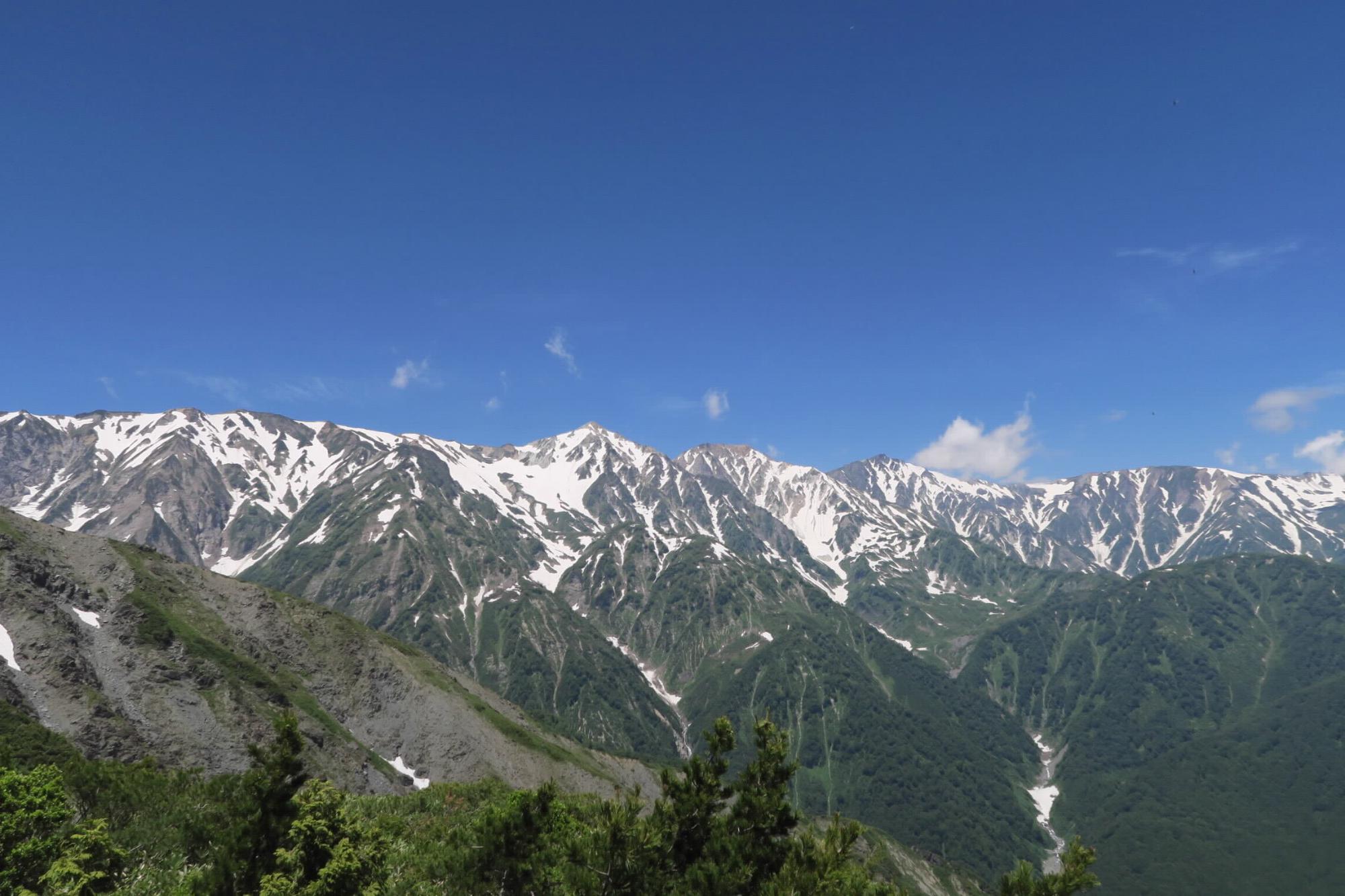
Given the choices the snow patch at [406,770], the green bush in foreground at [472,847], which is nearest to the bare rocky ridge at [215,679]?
the snow patch at [406,770]

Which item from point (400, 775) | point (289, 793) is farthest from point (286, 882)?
point (400, 775)

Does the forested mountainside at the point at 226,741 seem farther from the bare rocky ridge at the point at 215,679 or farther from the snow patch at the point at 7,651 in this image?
the bare rocky ridge at the point at 215,679

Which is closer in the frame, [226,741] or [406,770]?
[226,741]

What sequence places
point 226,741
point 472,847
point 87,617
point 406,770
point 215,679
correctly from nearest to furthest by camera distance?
1. point 472,847
2. point 226,741
3. point 87,617
4. point 215,679
5. point 406,770

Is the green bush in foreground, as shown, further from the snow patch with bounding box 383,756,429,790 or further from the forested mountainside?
the snow patch with bounding box 383,756,429,790


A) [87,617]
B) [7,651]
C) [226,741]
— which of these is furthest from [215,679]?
[7,651]

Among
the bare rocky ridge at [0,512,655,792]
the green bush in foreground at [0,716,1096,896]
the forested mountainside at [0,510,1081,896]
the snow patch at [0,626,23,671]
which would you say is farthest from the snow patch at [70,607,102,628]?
the green bush in foreground at [0,716,1096,896]

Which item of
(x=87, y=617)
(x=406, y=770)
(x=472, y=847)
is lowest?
(x=406, y=770)

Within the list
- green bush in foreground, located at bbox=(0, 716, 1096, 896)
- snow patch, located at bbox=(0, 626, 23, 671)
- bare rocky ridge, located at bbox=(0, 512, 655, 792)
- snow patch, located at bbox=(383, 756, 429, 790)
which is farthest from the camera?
snow patch, located at bbox=(383, 756, 429, 790)

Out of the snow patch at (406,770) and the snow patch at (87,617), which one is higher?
the snow patch at (87,617)

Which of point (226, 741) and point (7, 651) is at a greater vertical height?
point (7, 651)

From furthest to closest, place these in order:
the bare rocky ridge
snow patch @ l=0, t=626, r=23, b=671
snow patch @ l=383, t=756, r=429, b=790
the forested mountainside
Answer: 1. snow patch @ l=383, t=756, r=429, b=790
2. the bare rocky ridge
3. snow patch @ l=0, t=626, r=23, b=671
4. the forested mountainside

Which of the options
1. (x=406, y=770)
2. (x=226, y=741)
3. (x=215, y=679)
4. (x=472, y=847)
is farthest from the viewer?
(x=406, y=770)

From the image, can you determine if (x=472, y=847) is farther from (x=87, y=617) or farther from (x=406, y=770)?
(x=406, y=770)
